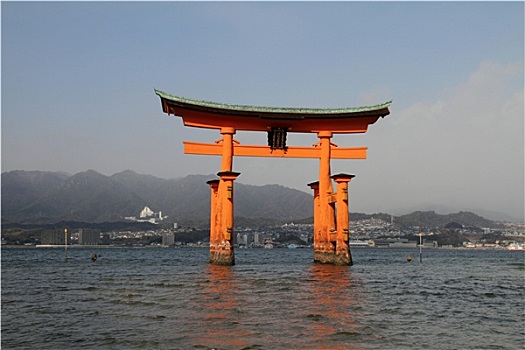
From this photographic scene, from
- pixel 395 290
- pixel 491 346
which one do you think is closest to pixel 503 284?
pixel 395 290

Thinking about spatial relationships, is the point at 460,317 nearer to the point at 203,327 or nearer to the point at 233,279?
the point at 203,327

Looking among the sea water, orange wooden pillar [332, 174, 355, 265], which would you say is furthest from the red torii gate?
the sea water

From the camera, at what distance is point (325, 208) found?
30.6 metres

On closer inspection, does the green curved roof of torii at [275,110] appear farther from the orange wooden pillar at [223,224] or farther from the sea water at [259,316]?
the sea water at [259,316]

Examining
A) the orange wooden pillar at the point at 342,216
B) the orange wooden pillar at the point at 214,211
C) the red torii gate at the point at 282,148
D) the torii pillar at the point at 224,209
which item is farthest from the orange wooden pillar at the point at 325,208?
the orange wooden pillar at the point at 214,211

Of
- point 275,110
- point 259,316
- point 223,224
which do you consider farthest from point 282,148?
point 259,316

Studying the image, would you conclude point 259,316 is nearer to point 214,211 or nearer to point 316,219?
point 214,211

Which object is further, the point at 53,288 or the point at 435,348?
the point at 53,288

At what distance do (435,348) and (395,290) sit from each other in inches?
407

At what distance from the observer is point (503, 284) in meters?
24.0

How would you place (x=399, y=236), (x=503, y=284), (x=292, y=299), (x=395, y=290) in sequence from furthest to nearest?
(x=399, y=236), (x=503, y=284), (x=395, y=290), (x=292, y=299)

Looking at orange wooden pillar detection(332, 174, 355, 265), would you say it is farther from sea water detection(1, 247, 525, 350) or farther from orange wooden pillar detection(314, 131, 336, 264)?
sea water detection(1, 247, 525, 350)

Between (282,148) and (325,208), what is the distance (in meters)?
4.34

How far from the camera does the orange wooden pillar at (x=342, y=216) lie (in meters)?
29.0
